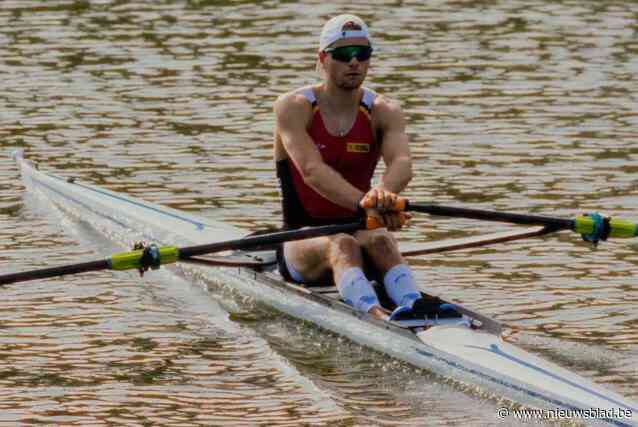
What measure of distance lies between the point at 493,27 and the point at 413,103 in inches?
276

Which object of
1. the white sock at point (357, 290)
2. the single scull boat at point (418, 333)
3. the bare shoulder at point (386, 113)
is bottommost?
the single scull boat at point (418, 333)

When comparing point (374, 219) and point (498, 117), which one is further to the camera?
point (498, 117)

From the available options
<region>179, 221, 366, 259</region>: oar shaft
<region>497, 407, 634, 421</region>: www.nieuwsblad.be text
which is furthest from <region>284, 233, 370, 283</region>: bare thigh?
<region>497, 407, 634, 421</region>: www.nieuwsblad.be text

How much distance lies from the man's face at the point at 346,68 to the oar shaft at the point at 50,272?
7.04ft

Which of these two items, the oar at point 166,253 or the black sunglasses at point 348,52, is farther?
the black sunglasses at point 348,52

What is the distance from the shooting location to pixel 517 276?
44.2 ft

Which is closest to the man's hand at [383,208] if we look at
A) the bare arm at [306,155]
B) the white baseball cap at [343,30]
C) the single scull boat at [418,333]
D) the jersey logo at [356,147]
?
the bare arm at [306,155]

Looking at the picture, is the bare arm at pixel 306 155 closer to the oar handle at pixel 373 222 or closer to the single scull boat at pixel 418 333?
the oar handle at pixel 373 222

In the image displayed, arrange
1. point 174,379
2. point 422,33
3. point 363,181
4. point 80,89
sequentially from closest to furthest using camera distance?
point 174,379 < point 363,181 < point 80,89 < point 422,33

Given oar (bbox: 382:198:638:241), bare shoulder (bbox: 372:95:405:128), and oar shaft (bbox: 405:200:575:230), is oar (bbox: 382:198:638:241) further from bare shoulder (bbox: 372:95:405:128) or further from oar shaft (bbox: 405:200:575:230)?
bare shoulder (bbox: 372:95:405:128)

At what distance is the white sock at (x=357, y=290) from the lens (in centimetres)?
1113

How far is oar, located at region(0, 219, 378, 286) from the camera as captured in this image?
35.5ft

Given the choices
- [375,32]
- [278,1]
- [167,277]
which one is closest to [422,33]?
[375,32]

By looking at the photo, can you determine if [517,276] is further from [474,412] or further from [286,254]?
[474,412]
